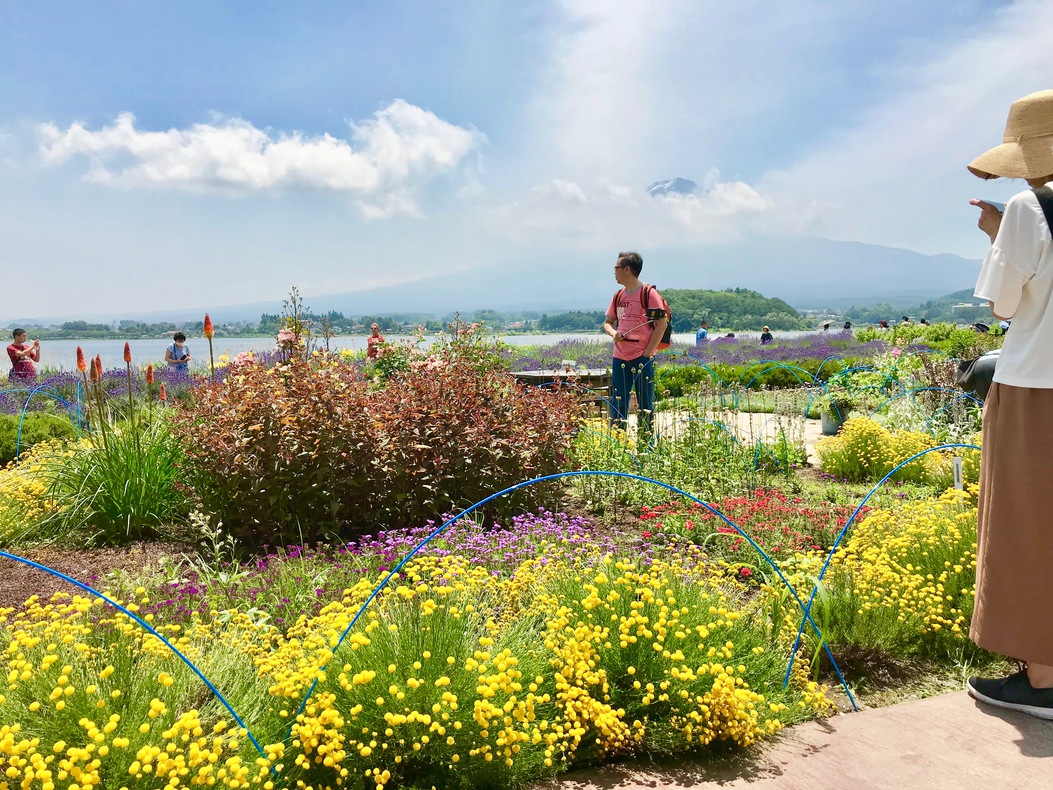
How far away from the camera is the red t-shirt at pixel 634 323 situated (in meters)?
6.27

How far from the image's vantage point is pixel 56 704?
1780 mm

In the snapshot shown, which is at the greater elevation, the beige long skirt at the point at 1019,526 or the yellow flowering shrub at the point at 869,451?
the beige long skirt at the point at 1019,526

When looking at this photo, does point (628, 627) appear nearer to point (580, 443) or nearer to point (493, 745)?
point (493, 745)

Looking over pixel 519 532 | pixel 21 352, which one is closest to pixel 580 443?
pixel 519 532

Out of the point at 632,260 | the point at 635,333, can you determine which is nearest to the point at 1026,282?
the point at 635,333

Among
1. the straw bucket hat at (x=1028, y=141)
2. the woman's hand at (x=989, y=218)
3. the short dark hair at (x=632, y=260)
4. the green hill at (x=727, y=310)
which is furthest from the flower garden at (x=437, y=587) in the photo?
the green hill at (x=727, y=310)

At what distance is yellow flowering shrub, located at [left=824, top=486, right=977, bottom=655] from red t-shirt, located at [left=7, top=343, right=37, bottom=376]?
1108cm

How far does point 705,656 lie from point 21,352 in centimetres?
1101

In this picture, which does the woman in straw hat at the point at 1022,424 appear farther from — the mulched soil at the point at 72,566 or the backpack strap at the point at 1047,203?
the mulched soil at the point at 72,566

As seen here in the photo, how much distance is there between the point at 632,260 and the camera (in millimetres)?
6344

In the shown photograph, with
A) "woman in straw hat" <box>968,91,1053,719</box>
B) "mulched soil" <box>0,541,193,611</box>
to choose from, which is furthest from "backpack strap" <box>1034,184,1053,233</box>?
"mulched soil" <box>0,541,193,611</box>

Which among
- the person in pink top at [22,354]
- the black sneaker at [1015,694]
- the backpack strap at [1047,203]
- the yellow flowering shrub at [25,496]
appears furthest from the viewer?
the person in pink top at [22,354]

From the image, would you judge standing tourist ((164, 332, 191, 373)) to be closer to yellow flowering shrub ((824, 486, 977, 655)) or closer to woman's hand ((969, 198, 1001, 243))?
yellow flowering shrub ((824, 486, 977, 655))

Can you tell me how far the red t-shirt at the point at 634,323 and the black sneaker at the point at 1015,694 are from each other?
12.9 ft
